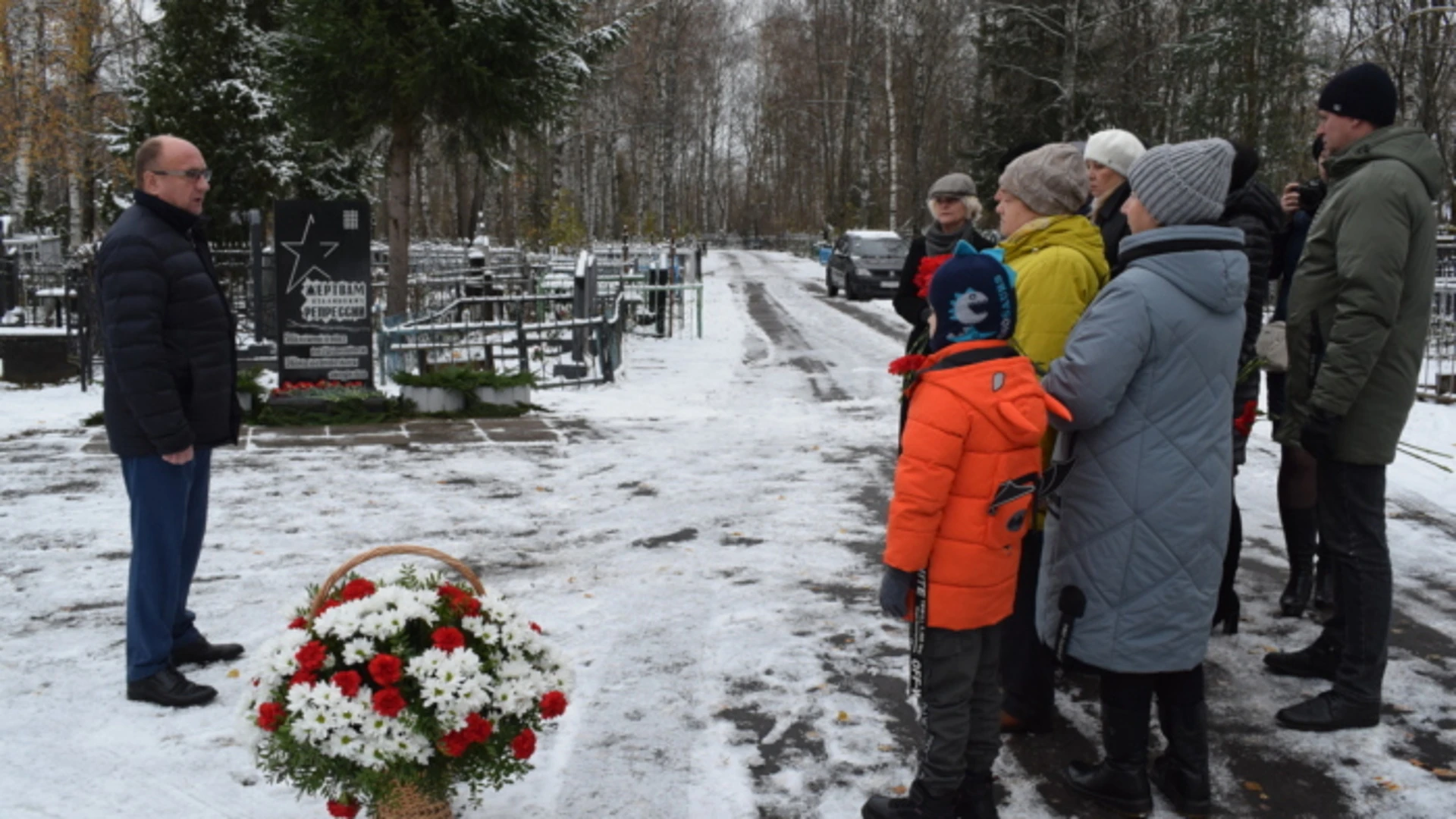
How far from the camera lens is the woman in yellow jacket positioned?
148 inches

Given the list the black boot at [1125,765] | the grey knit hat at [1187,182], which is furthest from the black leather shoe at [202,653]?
the grey knit hat at [1187,182]

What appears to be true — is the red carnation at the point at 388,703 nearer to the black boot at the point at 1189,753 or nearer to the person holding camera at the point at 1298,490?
the black boot at the point at 1189,753

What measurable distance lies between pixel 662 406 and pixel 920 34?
3176 cm

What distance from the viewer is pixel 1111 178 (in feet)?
13.8

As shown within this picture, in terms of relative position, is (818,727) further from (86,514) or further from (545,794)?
(86,514)

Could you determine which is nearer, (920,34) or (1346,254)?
(1346,254)

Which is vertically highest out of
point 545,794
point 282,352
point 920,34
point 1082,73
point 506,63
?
point 920,34

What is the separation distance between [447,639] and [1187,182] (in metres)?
2.43

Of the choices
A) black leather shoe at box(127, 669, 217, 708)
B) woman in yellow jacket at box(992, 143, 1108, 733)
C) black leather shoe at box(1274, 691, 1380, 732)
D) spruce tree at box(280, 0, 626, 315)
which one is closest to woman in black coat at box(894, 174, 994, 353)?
woman in yellow jacket at box(992, 143, 1108, 733)

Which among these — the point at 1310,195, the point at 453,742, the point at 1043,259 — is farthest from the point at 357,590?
the point at 1310,195

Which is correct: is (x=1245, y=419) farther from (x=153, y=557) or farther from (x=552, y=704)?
(x=153, y=557)

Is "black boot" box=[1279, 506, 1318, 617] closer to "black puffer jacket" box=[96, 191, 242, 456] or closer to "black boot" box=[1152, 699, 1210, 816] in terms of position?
"black boot" box=[1152, 699, 1210, 816]

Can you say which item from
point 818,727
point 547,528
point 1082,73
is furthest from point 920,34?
point 818,727

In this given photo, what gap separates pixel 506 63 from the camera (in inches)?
563
